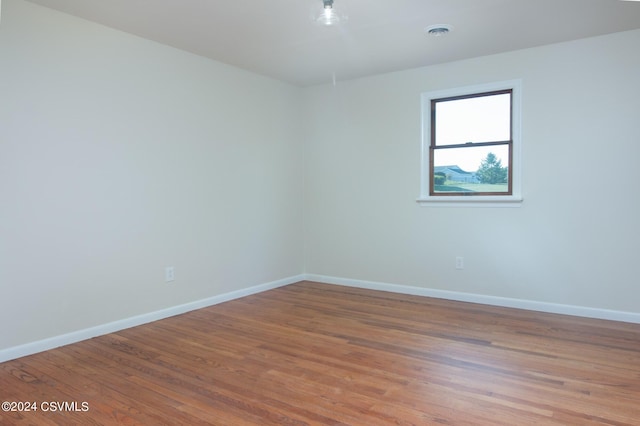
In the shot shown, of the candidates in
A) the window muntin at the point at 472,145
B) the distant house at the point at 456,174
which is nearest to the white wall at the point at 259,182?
the window muntin at the point at 472,145

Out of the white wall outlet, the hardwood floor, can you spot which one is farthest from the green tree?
the white wall outlet

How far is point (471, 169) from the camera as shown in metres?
4.34

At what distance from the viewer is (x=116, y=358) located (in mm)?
2859

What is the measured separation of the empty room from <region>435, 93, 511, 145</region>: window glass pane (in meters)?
0.03

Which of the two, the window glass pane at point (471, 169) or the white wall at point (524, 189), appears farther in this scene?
the window glass pane at point (471, 169)

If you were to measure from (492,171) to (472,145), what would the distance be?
325mm

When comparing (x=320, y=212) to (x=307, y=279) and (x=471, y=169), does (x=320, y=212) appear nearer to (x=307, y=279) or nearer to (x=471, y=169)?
(x=307, y=279)

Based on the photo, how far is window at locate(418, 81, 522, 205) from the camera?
13.5 ft

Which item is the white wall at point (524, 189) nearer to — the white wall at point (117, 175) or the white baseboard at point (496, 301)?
the white baseboard at point (496, 301)

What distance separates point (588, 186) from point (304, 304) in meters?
2.77

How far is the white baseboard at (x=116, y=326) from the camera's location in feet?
9.46

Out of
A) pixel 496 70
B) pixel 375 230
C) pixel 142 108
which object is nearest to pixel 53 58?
pixel 142 108

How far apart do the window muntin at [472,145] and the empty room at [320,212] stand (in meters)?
0.02

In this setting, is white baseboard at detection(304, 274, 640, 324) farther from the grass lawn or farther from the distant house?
the distant house
